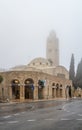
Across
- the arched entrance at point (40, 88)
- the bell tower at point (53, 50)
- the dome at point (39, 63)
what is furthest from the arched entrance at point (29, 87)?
the bell tower at point (53, 50)

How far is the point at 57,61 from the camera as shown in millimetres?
166750

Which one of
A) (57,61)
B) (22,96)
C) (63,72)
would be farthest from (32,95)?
(57,61)

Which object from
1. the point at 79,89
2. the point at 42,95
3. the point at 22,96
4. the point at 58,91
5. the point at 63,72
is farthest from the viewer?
the point at 79,89

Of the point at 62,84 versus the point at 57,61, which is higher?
the point at 57,61

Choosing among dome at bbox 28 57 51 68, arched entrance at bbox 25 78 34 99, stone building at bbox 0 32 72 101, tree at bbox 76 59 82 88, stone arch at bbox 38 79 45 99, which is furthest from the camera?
tree at bbox 76 59 82 88

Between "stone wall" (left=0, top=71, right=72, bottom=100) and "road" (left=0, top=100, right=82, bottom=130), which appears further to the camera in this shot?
"stone wall" (left=0, top=71, right=72, bottom=100)

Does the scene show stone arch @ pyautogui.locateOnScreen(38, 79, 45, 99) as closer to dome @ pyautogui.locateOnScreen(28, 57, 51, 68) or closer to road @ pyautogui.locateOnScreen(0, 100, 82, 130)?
dome @ pyautogui.locateOnScreen(28, 57, 51, 68)

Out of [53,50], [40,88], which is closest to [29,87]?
[40,88]

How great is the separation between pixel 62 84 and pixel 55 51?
5339 cm

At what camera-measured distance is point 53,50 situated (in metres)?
167

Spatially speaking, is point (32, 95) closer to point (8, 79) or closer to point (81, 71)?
point (8, 79)

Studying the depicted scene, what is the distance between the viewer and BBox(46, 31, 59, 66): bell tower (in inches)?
6442

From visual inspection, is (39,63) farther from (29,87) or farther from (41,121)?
(41,121)

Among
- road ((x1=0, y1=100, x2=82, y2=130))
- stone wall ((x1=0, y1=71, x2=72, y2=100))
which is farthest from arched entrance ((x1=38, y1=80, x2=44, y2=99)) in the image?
road ((x1=0, y1=100, x2=82, y2=130))
